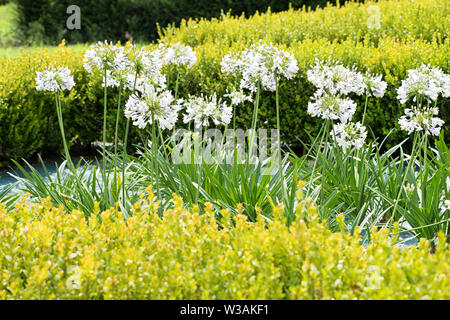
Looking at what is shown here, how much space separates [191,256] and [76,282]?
49 cm

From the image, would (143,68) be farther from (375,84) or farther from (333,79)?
(375,84)

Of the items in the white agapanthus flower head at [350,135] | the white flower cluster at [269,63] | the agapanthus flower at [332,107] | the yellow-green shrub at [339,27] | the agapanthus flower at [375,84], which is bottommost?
the white agapanthus flower head at [350,135]

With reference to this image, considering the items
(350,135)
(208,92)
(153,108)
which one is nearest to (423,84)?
(350,135)

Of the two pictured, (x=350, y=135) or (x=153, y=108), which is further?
(x=350, y=135)

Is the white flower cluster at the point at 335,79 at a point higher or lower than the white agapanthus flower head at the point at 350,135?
higher

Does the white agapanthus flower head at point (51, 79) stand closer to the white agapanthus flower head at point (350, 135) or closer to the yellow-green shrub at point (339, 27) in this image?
the white agapanthus flower head at point (350, 135)

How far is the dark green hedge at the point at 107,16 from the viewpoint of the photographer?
1588 cm

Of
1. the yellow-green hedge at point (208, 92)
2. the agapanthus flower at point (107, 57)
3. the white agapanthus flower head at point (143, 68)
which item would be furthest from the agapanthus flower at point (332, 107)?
the yellow-green hedge at point (208, 92)

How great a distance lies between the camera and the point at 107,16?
16438 mm

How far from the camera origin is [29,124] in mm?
6438

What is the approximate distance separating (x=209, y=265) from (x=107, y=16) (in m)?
15.6

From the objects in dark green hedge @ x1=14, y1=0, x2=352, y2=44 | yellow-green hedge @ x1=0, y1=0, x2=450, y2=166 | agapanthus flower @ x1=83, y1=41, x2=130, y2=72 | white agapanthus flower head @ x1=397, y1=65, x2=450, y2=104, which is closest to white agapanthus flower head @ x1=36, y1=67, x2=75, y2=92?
agapanthus flower @ x1=83, y1=41, x2=130, y2=72

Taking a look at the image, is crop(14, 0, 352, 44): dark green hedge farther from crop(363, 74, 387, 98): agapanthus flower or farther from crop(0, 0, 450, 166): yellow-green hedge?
crop(363, 74, 387, 98): agapanthus flower

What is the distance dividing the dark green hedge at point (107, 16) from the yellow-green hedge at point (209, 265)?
14.1 m
